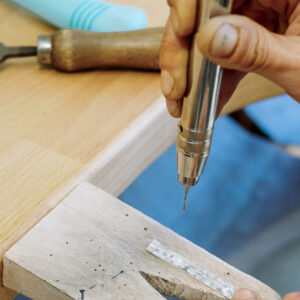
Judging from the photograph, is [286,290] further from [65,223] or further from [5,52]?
[5,52]

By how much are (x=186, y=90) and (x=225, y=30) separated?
0.10 metres

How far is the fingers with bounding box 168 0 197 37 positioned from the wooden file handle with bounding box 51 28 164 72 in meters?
0.24

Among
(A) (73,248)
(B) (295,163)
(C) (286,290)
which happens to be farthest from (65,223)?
(B) (295,163)

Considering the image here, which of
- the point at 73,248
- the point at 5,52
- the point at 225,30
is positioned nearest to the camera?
the point at 225,30

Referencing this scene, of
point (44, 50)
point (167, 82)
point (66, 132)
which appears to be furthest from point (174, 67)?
point (44, 50)

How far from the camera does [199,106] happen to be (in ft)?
1.38

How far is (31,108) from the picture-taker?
2.05 feet

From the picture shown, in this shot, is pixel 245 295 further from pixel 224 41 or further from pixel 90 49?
pixel 90 49

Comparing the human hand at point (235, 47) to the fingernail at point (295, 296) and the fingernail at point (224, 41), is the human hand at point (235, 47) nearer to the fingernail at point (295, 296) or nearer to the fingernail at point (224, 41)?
the fingernail at point (224, 41)

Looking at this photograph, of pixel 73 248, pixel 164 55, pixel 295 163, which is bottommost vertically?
pixel 295 163

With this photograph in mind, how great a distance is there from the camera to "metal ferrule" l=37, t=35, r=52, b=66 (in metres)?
0.68

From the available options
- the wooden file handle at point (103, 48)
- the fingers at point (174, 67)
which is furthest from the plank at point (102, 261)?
the wooden file handle at point (103, 48)

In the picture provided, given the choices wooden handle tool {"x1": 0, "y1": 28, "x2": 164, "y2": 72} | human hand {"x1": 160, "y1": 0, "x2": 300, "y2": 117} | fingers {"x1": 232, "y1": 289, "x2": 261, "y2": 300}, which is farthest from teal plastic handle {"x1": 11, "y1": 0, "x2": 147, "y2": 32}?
fingers {"x1": 232, "y1": 289, "x2": 261, "y2": 300}

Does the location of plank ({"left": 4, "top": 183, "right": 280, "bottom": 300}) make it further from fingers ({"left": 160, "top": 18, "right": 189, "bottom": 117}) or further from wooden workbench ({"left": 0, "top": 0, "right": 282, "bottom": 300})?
fingers ({"left": 160, "top": 18, "right": 189, "bottom": 117})
